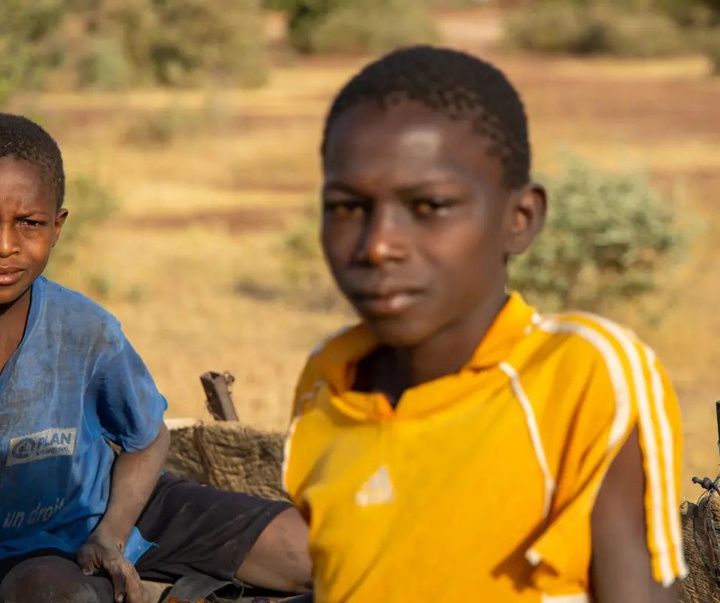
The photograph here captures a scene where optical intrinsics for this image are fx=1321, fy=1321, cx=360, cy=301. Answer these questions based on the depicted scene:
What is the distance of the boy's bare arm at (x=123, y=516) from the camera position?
8.58 feet

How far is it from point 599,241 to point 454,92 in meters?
5.64

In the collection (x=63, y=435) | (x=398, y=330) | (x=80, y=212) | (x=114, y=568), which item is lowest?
(x=80, y=212)

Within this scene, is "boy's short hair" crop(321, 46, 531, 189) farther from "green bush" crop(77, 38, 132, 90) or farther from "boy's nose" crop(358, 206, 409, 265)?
"green bush" crop(77, 38, 132, 90)

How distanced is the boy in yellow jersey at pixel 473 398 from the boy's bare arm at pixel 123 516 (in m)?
1.12

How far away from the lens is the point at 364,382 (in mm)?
1730

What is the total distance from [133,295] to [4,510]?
18.5ft

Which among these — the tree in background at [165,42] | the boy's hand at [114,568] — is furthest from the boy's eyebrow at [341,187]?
the tree in background at [165,42]

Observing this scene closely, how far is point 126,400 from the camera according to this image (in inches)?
110

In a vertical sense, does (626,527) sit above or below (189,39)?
above

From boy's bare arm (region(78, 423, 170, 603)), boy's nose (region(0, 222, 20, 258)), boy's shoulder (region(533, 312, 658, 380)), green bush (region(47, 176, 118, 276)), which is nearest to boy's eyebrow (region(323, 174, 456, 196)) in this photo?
boy's shoulder (region(533, 312, 658, 380))

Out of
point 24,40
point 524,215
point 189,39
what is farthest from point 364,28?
point 524,215

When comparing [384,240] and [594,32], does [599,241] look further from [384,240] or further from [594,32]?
[594,32]

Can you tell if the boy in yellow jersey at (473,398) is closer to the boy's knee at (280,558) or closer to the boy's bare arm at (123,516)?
the boy's bare arm at (123,516)

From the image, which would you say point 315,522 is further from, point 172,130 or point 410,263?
point 172,130
